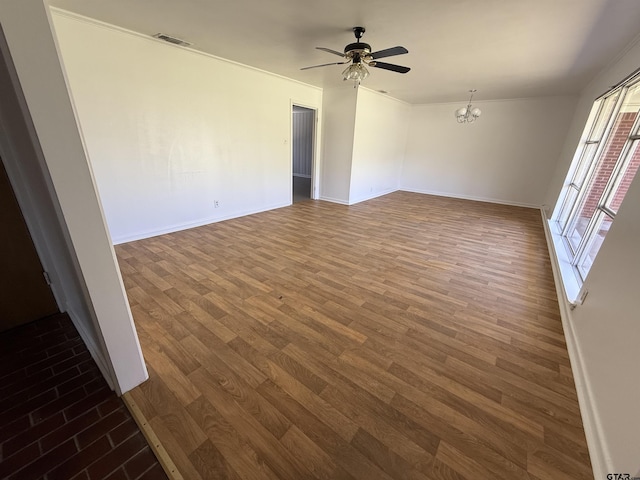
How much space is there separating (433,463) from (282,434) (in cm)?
71

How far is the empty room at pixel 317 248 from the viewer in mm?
1158

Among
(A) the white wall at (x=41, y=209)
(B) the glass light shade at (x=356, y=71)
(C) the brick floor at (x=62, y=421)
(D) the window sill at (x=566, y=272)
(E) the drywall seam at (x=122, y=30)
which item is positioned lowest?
(C) the brick floor at (x=62, y=421)

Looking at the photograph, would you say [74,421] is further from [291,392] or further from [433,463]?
[433,463]

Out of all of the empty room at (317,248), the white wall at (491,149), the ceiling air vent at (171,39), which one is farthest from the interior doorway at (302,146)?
the ceiling air vent at (171,39)

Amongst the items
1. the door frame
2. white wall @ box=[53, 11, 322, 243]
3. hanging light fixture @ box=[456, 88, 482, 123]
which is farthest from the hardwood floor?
hanging light fixture @ box=[456, 88, 482, 123]

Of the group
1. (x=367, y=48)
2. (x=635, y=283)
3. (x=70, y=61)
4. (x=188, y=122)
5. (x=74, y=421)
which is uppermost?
(x=367, y=48)

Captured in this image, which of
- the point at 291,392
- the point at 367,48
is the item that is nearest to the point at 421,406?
the point at 291,392

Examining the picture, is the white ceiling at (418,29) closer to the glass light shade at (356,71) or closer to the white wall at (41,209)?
the glass light shade at (356,71)

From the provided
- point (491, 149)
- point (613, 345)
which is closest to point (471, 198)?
point (491, 149)

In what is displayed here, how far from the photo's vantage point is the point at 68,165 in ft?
3.32

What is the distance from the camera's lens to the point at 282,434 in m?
1.26

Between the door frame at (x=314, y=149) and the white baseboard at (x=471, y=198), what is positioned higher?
the door frame at (x=314, y=149)

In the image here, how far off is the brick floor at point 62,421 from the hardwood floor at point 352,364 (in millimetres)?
133

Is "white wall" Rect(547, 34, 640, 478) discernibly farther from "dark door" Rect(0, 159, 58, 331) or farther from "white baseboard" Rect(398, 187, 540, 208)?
"white baseboard" Rect(398, 187, 540, 208)
